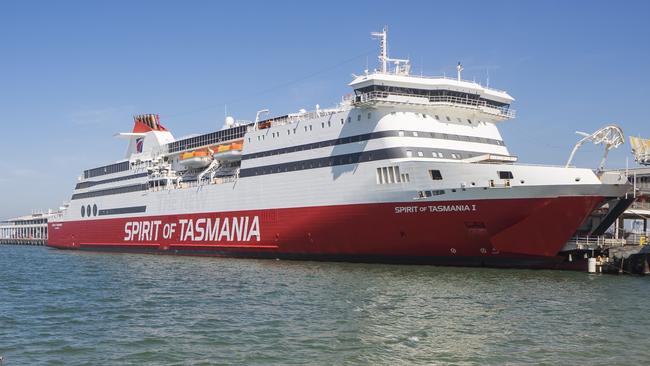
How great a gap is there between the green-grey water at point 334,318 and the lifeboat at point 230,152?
44.6 ft

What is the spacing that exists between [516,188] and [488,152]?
7.35 metres

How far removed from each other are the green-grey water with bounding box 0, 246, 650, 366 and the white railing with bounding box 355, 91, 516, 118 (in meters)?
8.43

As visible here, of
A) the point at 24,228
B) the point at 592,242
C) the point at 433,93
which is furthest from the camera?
the point at 24,228

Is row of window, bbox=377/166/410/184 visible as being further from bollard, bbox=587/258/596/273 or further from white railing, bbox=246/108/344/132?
bollard, bbox=587/258/596/273

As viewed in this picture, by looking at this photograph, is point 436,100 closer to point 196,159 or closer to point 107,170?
point 196,159

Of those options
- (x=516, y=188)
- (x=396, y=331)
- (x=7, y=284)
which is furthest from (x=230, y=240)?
(x=396, y=331)

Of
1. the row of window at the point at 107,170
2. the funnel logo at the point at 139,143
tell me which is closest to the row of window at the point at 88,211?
the row of window at the point at 107,170

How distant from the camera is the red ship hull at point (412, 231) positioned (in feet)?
83.4

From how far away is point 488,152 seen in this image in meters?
32.4

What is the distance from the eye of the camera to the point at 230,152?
39656mm

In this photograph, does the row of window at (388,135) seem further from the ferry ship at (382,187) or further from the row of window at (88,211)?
the row of window at (88,211)

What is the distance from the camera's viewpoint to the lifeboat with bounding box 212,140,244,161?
130 feet

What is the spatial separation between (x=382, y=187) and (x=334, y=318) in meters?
12.9

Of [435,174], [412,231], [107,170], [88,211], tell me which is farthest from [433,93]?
[88,211]
